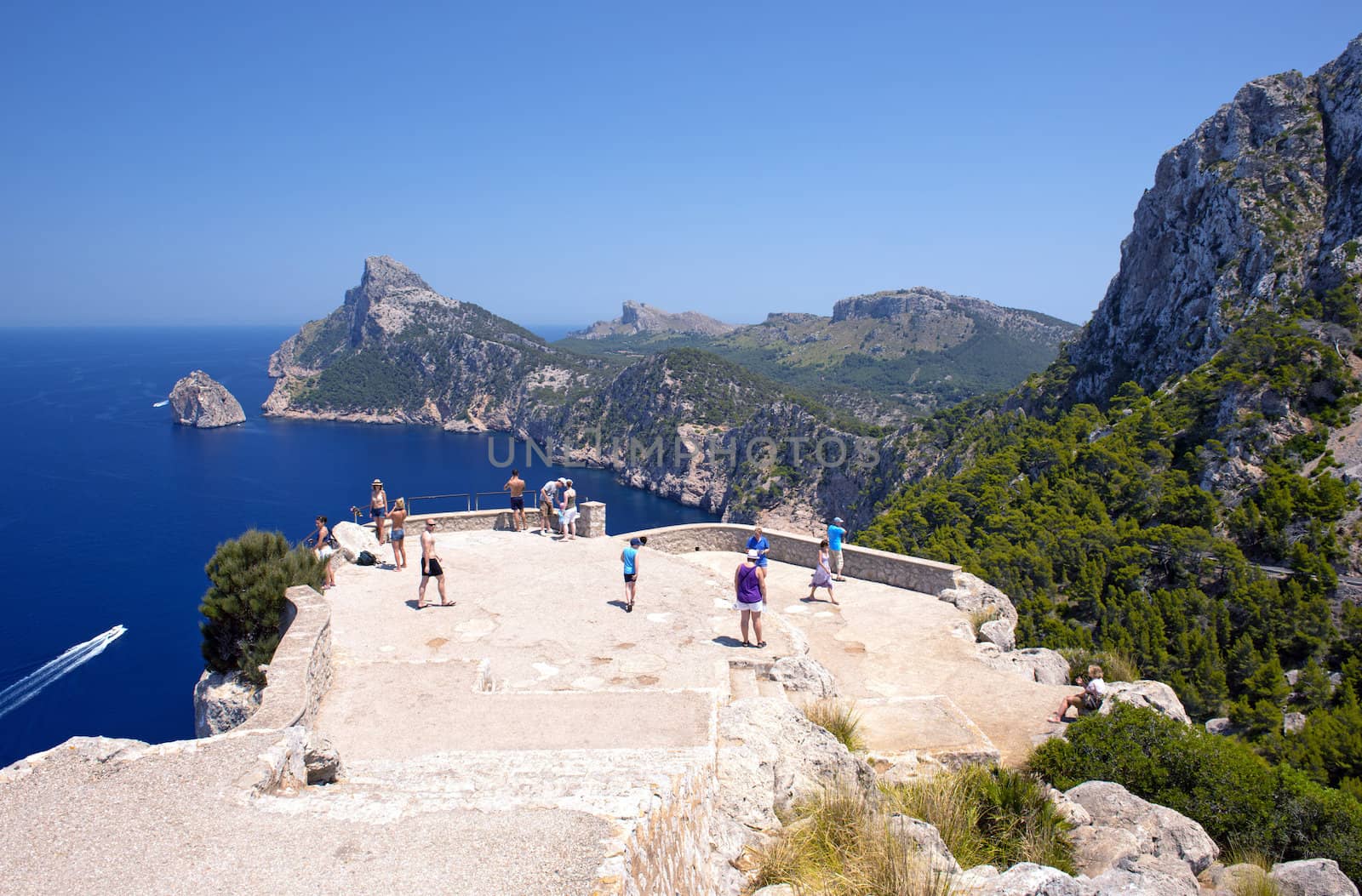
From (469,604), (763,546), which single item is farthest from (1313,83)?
(469,604)

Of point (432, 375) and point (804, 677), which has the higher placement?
point (804, 677)

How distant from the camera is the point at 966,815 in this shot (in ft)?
20.9

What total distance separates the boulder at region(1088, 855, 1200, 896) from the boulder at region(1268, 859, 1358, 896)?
3.25 feet

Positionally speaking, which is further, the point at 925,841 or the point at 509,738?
the point at 509,738

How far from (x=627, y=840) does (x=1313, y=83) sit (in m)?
68.5

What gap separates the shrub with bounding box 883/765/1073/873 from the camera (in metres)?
6.05

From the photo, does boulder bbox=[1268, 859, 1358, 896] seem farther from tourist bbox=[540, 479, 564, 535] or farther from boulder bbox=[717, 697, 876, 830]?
tourist bbox=[540, 479, 564, 535]

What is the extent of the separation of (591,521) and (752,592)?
24.9ft

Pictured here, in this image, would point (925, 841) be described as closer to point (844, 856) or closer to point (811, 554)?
point (844, 856)

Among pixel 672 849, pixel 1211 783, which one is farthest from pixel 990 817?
pixel 672 849

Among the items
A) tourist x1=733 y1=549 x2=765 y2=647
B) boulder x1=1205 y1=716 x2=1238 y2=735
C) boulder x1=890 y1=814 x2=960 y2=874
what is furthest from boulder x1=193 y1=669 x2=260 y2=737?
boulder x1=1205 y1=716 x2=1238 y2=735

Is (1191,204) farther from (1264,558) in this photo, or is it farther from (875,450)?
(875,450)

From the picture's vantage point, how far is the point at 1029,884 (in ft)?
15.5

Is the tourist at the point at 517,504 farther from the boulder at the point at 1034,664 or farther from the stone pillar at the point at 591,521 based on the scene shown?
the boulder at the point at 1034,664
